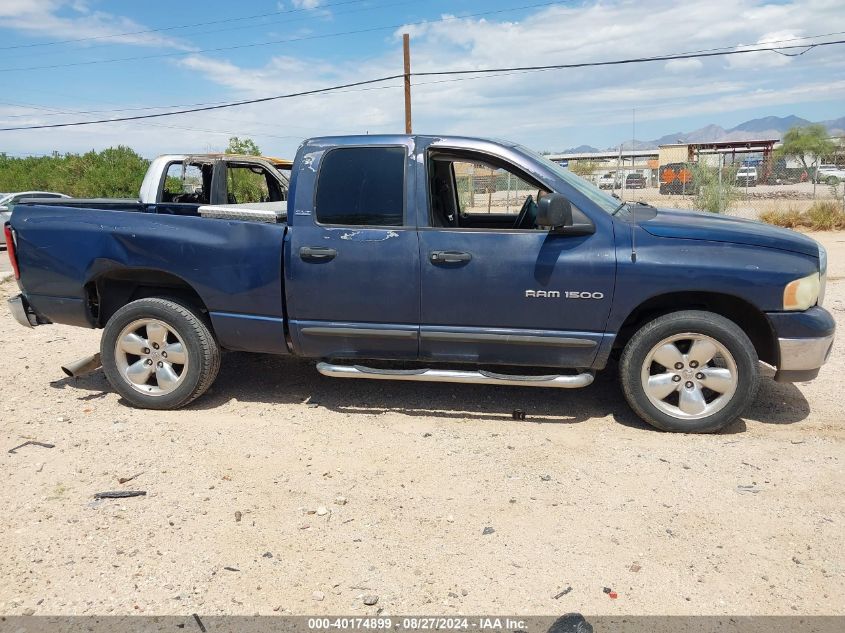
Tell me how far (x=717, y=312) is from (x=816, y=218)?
15764 mm

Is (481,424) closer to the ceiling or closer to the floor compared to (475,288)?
closer to the floor

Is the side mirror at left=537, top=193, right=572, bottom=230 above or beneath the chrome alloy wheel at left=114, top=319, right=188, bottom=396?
above

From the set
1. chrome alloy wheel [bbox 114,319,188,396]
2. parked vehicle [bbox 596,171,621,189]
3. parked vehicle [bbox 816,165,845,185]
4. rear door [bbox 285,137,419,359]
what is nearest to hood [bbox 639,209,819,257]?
rear door [bbox 285,137,419,359]

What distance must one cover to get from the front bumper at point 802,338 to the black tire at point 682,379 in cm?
19

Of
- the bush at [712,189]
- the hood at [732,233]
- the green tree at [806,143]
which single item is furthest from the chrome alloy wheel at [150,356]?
the green tree at [806,143]

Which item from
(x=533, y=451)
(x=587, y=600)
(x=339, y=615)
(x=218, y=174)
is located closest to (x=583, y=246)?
(x=533, y=451)

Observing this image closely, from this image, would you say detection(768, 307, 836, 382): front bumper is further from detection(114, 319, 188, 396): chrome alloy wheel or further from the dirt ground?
detection(114, 319, 188, 396): chrome alloy wheel

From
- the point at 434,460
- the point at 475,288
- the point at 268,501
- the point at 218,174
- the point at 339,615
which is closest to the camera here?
the point at 339,615

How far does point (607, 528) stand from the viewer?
10.8ft

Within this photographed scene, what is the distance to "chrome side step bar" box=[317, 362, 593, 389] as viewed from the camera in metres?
4.39

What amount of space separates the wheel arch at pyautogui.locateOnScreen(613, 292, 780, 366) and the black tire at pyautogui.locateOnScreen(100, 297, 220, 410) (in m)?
2.91

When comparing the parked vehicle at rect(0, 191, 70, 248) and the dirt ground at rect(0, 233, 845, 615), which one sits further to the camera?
the parked vehicle at rect(0, 191, 70, 248)

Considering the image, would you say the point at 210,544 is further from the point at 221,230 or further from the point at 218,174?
the point at 218,174

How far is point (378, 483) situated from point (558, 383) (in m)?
1.40
